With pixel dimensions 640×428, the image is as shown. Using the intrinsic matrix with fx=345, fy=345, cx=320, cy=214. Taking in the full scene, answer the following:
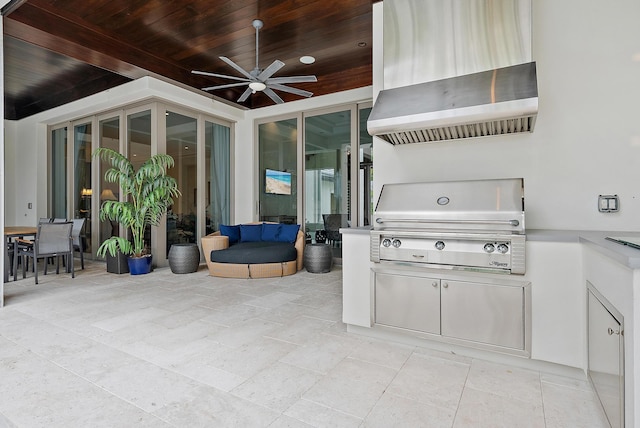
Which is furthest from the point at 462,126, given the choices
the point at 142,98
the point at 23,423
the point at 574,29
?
the point at 142,98

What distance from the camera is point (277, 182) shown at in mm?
6809

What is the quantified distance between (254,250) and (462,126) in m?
3.31

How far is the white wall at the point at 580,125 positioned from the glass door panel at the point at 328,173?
3.51 m

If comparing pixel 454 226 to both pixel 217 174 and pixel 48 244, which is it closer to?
pixel 48 244

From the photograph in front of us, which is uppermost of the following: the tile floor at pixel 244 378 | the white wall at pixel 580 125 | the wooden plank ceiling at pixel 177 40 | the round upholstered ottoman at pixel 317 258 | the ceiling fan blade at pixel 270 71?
the wooden plank ceiling at pixel 177 40

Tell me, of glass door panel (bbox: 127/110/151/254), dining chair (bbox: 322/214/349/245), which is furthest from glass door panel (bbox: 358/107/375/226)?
glass door panel (bbox: 127/110/151/254)

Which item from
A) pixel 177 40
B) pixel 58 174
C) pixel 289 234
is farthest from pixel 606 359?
pixel 58 174

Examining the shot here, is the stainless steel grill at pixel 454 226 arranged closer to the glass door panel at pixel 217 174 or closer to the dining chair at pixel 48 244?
the dining chair at pixel 48 244

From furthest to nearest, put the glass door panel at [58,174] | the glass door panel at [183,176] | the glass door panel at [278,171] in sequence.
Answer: the glass door panel at [58,174] → the glass door panel at [278,171] → the glass door panel at [183,176]

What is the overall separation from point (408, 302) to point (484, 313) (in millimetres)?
489

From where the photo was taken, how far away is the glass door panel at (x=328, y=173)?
240 inches

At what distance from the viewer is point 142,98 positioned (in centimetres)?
558

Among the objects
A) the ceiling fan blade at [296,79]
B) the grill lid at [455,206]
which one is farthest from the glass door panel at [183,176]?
the grill lid at [455,206]

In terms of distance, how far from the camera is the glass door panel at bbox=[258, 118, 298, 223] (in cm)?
662
